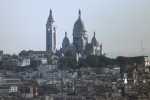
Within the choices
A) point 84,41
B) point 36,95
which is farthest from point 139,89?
point 84,41

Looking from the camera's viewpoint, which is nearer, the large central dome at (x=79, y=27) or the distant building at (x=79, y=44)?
the large central dome at (x=79, y=27)

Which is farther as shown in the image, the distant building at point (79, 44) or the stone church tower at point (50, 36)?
the distant building at point (79, 44)

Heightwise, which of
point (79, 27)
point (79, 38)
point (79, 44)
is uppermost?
point (79, 27)

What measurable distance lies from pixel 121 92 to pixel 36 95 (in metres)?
1.25

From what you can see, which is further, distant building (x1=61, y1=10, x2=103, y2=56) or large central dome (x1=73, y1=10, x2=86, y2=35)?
distant building (x1=61, y1=10, x2=103, y2=56)

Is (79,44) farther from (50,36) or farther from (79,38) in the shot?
(50,36)

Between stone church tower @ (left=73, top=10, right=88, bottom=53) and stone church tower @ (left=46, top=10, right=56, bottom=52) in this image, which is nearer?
stone church tower @ (left=46, top=10, right=56, bottom=52)

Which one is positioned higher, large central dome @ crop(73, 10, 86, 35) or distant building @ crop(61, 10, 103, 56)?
large central dome @ crop(73, 10, 86, 35)

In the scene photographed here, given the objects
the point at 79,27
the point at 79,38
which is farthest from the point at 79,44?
the point at 79,27

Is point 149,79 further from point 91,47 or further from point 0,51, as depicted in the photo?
point 91,47

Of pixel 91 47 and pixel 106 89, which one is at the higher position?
pixel 91 47

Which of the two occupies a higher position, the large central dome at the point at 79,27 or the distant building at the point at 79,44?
the large central dome at the point at 79,27

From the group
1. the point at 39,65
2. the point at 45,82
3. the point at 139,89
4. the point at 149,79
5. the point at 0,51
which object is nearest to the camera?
the point at 139,89

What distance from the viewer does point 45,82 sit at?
1030 centimetres
